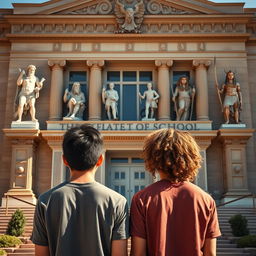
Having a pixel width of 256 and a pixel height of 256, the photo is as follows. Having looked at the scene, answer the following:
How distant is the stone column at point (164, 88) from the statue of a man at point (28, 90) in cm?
619

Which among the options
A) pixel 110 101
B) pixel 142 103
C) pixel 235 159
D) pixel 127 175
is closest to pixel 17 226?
pixel 127 175

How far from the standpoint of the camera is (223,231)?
15.0 meters

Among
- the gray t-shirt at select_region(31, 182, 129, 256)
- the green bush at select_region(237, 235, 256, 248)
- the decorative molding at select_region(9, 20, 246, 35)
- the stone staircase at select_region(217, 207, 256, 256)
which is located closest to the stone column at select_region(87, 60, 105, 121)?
the decorative molding at select_region(9, 20, 246, 35)

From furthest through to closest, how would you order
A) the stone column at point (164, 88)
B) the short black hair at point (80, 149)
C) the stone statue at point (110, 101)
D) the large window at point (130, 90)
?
1. the large window at point (130, 90)
2. the stone column at point (164, 88)
3. the stone statue at point (110, 101)
4. the short black hair at point (80, 149)

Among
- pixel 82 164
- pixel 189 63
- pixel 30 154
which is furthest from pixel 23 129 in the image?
pixel 82 164

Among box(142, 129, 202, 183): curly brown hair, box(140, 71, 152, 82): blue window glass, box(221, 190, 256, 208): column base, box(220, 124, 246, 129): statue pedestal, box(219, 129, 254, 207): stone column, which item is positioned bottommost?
box(221, 190, 256, 208): column base

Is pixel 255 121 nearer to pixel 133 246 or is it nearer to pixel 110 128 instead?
pixel 110 128

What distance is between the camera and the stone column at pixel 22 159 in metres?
19.0

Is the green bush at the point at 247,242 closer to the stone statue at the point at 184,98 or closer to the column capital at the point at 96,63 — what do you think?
the stone statue at the point at 184,98

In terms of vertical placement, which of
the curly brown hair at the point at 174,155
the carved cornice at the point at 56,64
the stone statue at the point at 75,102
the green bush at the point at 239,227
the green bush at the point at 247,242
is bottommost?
the green bush at the point at 247,242

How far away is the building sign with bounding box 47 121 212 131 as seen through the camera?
19703mm

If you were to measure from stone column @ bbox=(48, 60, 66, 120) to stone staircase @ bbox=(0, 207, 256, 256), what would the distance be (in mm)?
5099

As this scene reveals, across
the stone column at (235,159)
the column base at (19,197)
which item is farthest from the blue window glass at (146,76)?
the column base at (19,197)

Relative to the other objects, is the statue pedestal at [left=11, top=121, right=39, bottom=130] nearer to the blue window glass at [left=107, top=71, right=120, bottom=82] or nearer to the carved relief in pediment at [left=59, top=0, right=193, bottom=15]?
the blue window glass at [left=107, top=71, right=120, bottom=82]
